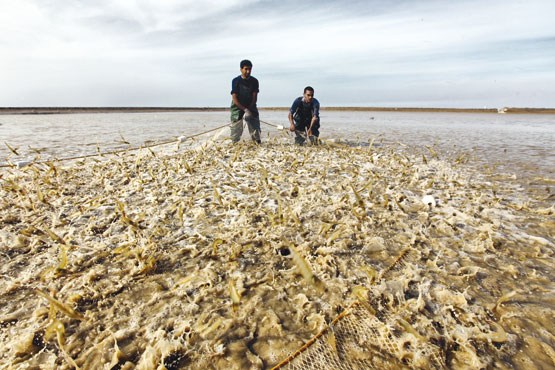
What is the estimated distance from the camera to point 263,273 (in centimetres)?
265

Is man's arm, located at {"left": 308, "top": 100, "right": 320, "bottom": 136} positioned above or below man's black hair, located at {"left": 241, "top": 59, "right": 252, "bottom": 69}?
below

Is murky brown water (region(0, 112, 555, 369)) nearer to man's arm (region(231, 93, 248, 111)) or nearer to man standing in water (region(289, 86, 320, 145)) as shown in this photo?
man standing in water (region(289, 86, 320, 145))

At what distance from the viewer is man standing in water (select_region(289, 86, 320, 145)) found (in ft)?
32.2

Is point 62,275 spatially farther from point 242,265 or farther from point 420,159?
point 420,159

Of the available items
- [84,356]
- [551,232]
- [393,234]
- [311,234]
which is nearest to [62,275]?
[84,356]

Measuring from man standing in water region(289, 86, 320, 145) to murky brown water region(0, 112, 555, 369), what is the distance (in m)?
5.03

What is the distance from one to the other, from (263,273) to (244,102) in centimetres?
824

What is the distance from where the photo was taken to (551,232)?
11.4 ft

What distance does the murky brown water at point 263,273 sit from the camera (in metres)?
1.86

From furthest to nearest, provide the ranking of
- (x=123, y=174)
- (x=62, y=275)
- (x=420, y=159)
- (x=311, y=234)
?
(x=420, y=159) < (x=123, y=174) < (x=311, y=234) < (x=62, y=275)

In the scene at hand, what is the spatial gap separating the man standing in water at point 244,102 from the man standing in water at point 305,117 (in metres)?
1.29

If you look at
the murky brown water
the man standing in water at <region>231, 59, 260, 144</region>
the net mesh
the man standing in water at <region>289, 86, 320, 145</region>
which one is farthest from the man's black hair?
the net mesh

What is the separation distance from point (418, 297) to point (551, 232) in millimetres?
2495

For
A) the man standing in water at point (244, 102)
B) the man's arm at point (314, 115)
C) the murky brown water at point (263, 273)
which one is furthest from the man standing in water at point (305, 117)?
the murky brown water at point (263, 273)
